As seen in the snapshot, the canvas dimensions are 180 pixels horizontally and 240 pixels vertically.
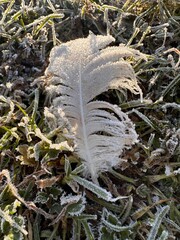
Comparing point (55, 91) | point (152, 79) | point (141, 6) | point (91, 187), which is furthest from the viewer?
point (141, 6)

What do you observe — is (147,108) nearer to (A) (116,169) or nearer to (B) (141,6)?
(A) (116,169)

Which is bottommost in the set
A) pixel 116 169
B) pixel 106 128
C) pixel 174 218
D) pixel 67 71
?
pixel 174 218

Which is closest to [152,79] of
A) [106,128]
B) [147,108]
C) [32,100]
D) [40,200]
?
[147,108]

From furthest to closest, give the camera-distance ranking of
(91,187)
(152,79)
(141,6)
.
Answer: (141,6) < (152,79) < (91,187)
